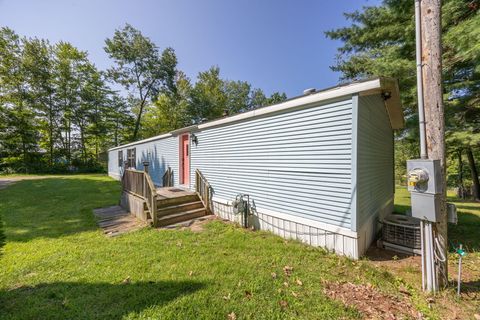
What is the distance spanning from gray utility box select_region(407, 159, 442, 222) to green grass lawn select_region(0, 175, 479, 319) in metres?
1.15

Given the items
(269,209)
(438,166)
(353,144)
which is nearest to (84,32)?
(269,209)

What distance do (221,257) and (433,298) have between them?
3.09 m

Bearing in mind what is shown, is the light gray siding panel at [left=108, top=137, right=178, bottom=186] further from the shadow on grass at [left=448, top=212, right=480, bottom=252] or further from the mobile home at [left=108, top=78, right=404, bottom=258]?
the shadow on grass at [left=448, top=212, right=480, bottom=252]

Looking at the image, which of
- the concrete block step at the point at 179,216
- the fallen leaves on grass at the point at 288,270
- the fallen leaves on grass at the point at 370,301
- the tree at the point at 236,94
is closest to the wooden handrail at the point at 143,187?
the concrete block step at the point at 179,216

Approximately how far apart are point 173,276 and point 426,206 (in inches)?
146

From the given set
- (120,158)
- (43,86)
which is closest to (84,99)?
(43,86)

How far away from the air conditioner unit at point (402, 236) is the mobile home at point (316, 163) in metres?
0.29

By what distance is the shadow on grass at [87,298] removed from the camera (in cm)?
256

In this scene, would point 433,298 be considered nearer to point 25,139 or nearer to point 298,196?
point 298,196

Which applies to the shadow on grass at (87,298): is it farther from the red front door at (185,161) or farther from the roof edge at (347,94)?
the red front door at (185,161)

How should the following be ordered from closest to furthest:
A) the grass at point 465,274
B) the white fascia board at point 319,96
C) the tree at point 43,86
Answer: the grass at point 465,274, the white fascia board at point 319,96, the tree at point 43,86

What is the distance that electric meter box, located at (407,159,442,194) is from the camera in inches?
103

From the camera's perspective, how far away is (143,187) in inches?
251

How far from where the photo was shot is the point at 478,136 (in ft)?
21.1
